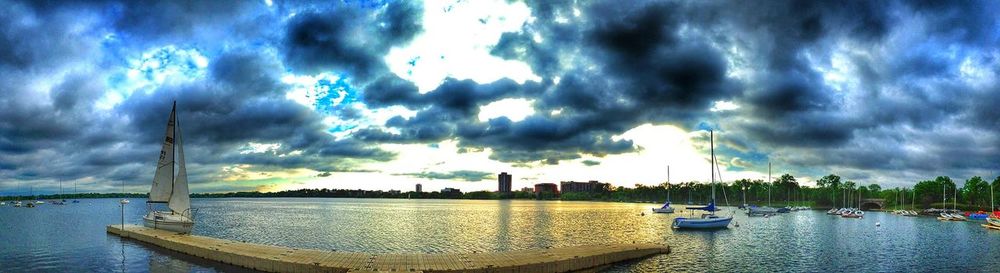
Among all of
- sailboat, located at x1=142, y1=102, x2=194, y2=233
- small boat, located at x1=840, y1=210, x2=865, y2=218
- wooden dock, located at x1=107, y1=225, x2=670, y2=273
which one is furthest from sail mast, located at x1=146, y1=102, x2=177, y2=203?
small boat, located at x1=840, y1=210, x2=865, y2=218

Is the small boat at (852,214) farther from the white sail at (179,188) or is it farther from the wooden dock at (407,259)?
the white sail at (179,188)

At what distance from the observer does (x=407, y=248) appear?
225 ft

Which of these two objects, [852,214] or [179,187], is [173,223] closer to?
[179,187]

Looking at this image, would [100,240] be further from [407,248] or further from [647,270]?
[647,270]

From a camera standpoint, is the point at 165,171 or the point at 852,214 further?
the point at 852,214

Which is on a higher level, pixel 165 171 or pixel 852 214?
pixel 165 171

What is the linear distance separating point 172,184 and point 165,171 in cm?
173

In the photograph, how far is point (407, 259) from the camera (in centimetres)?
4441

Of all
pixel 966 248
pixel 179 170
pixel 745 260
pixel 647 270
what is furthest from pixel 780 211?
pixel 179 170

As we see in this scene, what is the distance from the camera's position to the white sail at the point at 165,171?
70188 mm

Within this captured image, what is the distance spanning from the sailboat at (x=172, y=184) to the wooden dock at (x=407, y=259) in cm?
1554

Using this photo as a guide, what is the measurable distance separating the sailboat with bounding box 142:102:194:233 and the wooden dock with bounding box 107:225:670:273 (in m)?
15.5

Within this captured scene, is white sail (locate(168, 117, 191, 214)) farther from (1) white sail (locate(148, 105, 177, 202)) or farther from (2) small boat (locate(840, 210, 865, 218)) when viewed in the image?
(2) small boat (locate(840, 210, 865, 218))

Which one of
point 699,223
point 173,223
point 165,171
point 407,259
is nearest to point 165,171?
point 165,171
